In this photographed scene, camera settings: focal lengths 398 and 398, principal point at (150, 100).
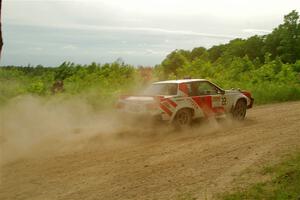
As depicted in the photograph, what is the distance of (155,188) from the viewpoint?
6.47 m

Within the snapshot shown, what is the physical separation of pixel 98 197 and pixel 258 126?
649 cm

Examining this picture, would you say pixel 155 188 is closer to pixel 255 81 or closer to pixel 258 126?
pixel 258 126

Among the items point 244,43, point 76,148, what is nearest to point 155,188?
point 76,148

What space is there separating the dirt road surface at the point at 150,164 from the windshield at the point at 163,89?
1191 mm

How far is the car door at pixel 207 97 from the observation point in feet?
37.7

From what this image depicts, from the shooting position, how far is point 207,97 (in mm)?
11711

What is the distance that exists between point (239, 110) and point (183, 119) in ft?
8.36

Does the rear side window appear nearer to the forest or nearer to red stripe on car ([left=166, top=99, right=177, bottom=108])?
red stripe on car ([left=166, top=99, right=177, bottom=108])

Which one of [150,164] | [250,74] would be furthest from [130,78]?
[150,164]

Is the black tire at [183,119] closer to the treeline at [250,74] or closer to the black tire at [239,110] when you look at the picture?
the black tire at [239,110]

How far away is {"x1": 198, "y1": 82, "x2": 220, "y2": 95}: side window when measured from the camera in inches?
460

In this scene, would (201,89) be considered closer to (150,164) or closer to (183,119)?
(183,119)

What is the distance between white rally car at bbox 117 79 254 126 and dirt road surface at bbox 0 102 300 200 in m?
0.54

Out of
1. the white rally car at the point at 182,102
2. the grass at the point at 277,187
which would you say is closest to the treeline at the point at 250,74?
the white rally car at the point at 182,102
